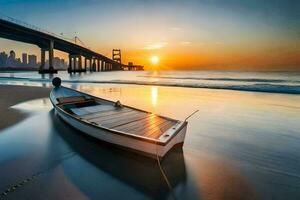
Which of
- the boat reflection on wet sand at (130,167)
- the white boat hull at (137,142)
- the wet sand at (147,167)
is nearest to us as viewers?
the wet sand at (147,167)

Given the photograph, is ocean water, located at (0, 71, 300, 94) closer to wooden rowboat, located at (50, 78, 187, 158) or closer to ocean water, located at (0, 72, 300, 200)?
ocean water, located at (0, 72, 300, 200)

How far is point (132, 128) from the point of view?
5.28 metres

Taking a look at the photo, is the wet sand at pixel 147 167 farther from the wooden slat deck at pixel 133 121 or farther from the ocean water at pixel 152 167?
the wooden slat deck at pixel 133 121

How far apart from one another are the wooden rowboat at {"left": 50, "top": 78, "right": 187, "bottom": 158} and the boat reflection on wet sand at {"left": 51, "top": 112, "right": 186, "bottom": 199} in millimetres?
275

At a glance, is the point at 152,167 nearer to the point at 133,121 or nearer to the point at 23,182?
the point at 133,121

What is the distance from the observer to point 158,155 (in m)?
4.25

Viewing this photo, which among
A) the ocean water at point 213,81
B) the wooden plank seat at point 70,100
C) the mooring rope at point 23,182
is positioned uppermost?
the ocean water at point 213,81

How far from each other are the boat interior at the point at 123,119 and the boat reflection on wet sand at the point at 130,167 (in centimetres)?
52

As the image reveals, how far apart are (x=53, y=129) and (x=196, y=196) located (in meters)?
5.46

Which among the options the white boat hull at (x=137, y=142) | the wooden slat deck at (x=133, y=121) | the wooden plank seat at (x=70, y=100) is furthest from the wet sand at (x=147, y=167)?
the wooden plank seat at (x=70, y=100)

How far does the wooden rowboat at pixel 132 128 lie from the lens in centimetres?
432

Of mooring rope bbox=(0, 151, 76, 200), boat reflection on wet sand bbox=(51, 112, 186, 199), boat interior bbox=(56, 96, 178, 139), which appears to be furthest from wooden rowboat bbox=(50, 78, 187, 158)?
mooring rope bbox=(0, 151, 76, 200)

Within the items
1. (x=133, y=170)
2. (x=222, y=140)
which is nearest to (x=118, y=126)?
(x=133, y=170)

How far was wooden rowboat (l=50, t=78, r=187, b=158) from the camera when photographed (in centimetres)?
432
